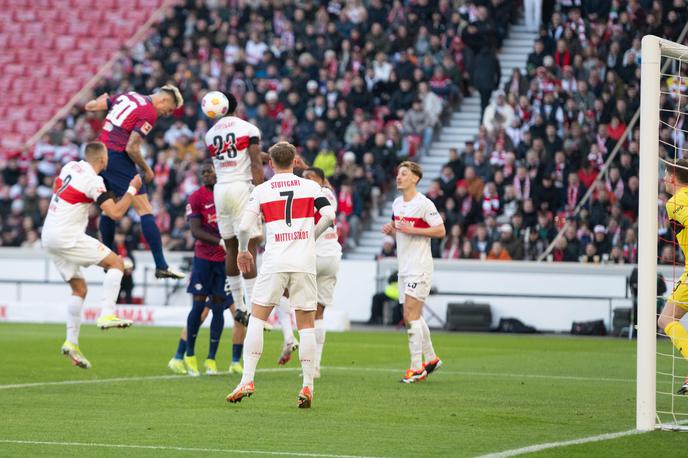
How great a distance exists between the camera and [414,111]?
3097 cm

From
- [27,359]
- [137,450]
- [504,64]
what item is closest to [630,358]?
[27,359]

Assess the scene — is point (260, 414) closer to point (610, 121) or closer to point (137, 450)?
point (137, 450)

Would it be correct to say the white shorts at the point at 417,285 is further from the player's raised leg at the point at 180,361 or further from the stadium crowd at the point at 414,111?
the stadium crowd at the point at 414,111

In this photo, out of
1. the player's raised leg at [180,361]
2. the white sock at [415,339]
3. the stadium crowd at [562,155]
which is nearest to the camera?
the white sock at [415,339]

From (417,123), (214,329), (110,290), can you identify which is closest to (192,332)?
(214,329)

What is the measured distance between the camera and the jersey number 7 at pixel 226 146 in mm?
15047

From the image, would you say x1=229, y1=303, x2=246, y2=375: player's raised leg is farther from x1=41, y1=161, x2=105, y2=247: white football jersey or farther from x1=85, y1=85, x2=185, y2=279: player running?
x1=41, y1=161, x2=105, y2=247: white football jersey

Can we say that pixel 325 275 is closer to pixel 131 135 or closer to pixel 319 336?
pixel 319 336

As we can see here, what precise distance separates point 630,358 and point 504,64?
15.3 m

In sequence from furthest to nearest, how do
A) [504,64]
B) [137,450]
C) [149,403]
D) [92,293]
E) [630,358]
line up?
1. [504,64]
2. [92,293]
3. [630,358]
4. [149,403]
5. [137,450]

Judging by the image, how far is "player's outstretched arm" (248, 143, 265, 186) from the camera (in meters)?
14.9

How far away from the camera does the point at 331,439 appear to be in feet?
31.2

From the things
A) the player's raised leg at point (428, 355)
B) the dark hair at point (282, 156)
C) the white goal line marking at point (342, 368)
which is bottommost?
the white goal line marking at point (342, 368)

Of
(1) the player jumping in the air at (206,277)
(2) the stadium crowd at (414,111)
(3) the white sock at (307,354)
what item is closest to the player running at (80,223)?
(1) the player jumping in the air at (206,277)
